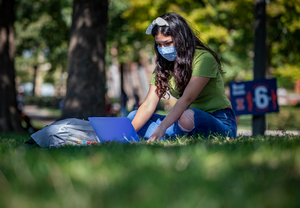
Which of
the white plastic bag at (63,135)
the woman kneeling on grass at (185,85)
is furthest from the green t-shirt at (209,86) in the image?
the white plastic bag at (63,135)

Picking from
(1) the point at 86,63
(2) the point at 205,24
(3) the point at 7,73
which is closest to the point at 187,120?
(1) the point at 86,63

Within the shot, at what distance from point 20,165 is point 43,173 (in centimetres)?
25

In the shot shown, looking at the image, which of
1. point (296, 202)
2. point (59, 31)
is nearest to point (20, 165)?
point (296, 202)

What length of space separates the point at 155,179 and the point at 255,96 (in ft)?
19.0

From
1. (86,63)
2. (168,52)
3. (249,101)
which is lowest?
(249,101)

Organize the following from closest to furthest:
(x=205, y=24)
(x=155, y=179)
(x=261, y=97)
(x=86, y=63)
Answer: (x=155, y=179)
(x=86, y=63)
(x=261, y=97)
(x=205, y=24)

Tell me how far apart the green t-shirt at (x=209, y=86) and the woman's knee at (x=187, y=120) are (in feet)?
1.10

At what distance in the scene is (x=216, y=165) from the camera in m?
1.82

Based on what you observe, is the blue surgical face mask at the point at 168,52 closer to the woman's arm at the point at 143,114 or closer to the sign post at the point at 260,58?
the woman's arm at the point at 143,114

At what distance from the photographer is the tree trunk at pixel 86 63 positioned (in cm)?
652

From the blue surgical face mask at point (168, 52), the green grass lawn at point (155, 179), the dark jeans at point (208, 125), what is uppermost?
the blue surgical face mask at point (168, 52)

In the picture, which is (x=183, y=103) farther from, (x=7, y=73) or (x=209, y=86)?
(x=7, y=73)

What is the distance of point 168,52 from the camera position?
3.74 metres

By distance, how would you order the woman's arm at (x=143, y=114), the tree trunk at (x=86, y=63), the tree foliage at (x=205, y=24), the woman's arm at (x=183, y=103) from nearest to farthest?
the woman's arm at (x=183, y=103)
the woman's arm at (x=143, y=114)
the tree trunk at (x=86, y=63)
the tree foliage at (x=205, y=24)
